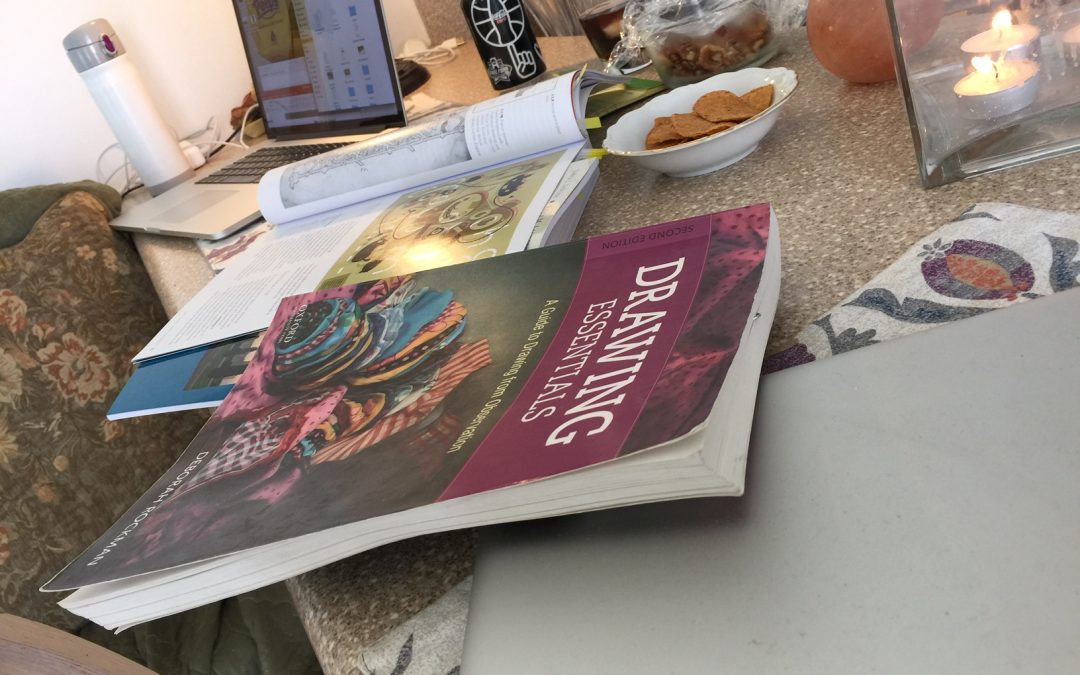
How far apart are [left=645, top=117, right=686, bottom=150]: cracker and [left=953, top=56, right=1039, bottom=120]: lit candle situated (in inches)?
8.3

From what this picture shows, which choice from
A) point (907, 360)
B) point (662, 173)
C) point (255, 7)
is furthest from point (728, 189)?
point (255, 7)

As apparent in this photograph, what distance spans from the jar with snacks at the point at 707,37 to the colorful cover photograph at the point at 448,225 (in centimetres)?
20

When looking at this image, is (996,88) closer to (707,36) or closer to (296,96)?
(707,36)

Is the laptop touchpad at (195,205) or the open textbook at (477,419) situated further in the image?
the laptop touchpad at (195,205)

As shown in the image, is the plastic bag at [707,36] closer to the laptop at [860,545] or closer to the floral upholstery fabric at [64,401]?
the laptop at [860,545]

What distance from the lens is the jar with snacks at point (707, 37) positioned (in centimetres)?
85

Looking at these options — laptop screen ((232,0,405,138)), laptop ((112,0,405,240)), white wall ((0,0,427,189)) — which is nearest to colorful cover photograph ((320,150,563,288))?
laptop ((112,0,405,240))

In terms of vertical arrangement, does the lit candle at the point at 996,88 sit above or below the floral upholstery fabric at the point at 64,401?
above

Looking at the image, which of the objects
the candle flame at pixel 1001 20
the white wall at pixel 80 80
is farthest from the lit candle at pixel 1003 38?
the white wall at pixel 80 80

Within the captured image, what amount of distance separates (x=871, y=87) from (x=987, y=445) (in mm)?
518

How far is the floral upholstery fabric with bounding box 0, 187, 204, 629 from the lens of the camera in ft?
4.15

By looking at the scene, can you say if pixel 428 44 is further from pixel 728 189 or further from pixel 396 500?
pixel 396 500

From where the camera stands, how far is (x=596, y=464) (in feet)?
0.95

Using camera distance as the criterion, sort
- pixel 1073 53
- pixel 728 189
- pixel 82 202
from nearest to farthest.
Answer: pixel 1073 53
pixel 728 189
pixel 82 202
